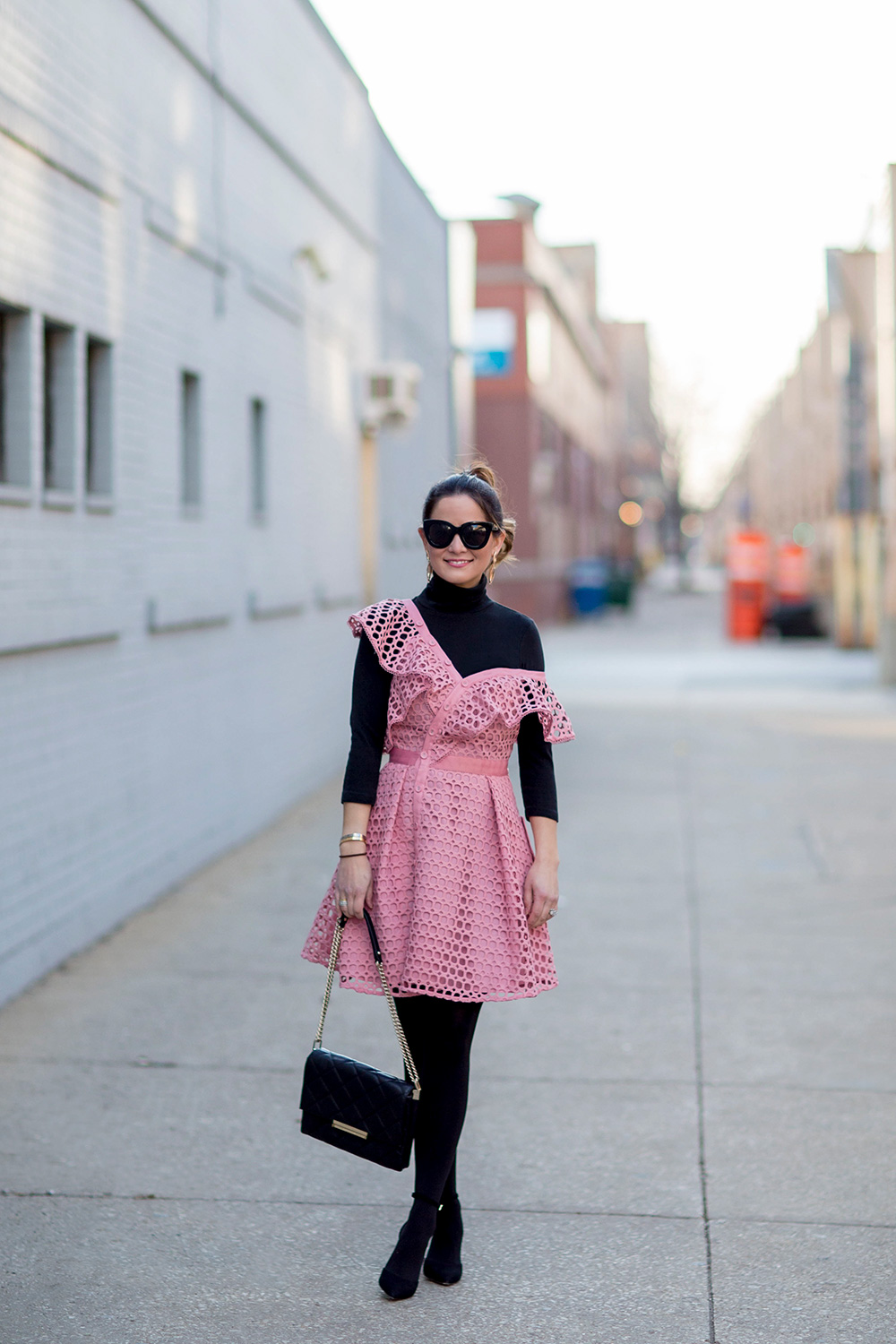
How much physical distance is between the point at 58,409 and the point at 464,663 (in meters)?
3.65

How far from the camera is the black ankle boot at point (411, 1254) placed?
11.6 feet

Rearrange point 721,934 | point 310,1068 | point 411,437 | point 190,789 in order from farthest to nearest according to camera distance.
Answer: point 411,437, point 190,789, point 721,934, point 310,1068

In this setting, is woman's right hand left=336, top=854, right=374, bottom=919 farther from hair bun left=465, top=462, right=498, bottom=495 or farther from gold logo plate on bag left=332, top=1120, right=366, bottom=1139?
hair bun left=465, top=462, right=498, bottom=495


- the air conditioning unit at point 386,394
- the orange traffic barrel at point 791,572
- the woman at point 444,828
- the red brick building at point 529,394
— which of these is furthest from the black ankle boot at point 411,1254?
the orange traffic barrel at point 791,572

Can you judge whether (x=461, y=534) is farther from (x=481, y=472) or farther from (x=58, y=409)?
(x=58, y=409)

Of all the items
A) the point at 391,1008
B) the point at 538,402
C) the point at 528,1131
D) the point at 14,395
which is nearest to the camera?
the point at 391,1008

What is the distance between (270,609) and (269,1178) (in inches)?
239

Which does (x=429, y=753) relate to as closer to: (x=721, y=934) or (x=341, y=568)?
(x=721, y=934)

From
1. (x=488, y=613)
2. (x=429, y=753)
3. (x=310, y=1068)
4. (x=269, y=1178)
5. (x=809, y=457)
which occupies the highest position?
(x=809, y=457)

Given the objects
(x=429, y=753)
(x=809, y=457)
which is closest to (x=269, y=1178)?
(x=429, y=753)

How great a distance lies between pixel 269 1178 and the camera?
428cm

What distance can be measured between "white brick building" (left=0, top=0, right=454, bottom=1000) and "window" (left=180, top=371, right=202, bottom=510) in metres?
0.02

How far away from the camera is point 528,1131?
4.66 metres

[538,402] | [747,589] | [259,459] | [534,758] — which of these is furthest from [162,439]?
[538,402]
